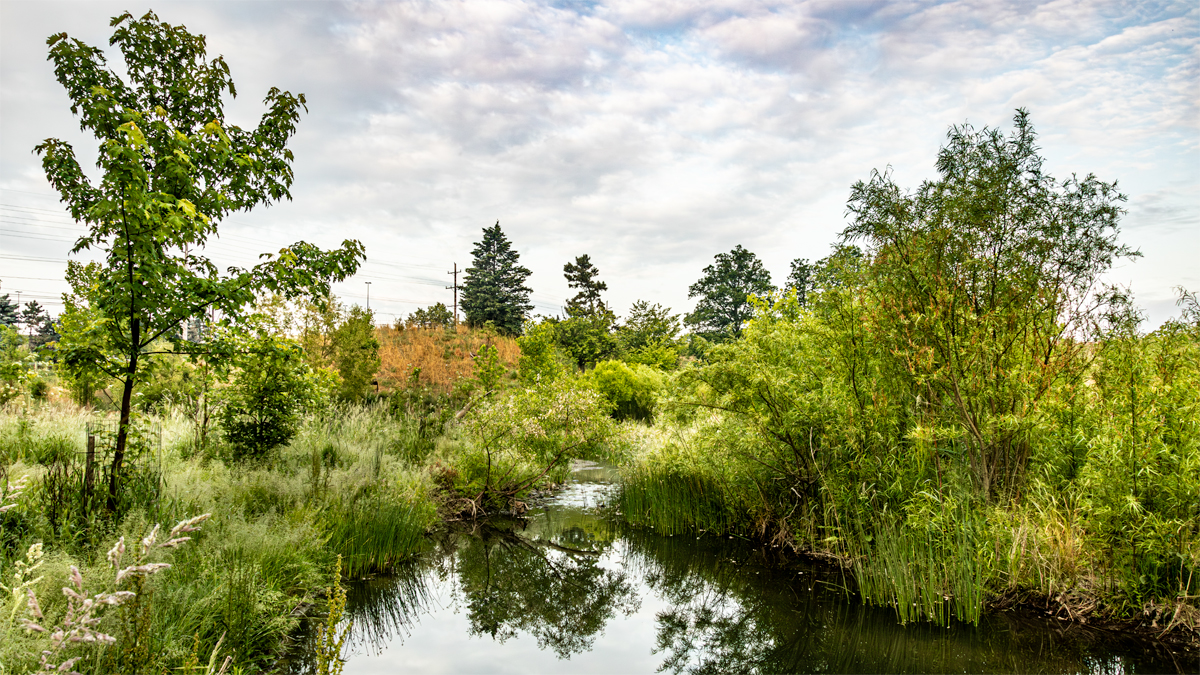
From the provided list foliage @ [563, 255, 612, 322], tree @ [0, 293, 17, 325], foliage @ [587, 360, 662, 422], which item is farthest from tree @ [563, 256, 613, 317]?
tree @ [0, 293, 17, 325]

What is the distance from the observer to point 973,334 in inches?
219

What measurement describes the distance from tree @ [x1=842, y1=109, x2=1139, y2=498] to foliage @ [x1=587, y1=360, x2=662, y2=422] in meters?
14.2

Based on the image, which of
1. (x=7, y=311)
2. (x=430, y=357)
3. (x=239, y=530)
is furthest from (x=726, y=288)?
(x=7, y=311)

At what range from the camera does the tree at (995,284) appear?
18.5 ft

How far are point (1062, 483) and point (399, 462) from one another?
26.5 feet

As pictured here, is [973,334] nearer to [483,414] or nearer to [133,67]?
[483,414]

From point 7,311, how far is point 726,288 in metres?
54.5

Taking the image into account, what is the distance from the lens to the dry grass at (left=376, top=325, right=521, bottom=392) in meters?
15.6

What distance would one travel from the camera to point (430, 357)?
1641cm

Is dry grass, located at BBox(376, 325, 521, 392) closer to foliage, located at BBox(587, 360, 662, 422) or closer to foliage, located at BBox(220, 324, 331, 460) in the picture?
foliage, located at BBox(587, 360, 662, 422)

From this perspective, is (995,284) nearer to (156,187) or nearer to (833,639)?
(833,639)

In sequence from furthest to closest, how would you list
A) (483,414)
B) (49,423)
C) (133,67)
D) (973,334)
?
(483,414), (49,423), (973,334), (133,67)

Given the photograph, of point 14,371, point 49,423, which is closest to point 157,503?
point 14,371

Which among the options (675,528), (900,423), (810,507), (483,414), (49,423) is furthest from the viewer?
(483,414)
